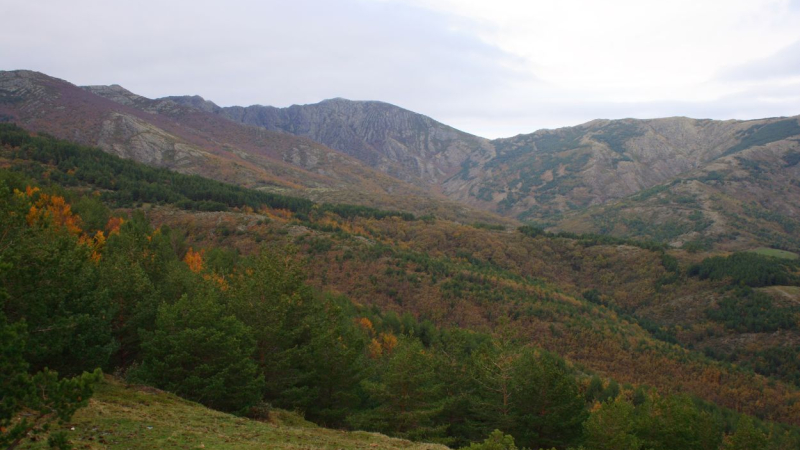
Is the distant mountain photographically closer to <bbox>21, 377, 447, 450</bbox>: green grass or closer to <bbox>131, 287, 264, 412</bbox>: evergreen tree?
<bbox>131, 287, 264, 412</bbox>: evergreen tree

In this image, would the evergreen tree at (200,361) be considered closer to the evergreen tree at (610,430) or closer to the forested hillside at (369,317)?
the forested hillside at (369,317)

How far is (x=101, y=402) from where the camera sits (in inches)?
635

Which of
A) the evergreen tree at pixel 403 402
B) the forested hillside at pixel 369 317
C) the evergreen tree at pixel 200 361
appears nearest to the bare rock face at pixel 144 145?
the forested hillside at pixel 369 317

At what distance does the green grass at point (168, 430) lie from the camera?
43.4 ft

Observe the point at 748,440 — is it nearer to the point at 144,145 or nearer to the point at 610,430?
the point at 610,430

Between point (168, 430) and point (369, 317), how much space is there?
47976 millimetres

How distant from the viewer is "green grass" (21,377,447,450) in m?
13.2

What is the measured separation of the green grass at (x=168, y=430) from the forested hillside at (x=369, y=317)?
126 centimetres

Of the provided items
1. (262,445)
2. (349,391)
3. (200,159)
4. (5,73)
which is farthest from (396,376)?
(5,73)

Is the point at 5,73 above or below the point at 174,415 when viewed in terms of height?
above

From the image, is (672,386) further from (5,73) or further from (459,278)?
(5,73)

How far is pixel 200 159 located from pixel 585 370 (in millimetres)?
163885

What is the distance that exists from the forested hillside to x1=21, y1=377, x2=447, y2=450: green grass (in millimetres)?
1257

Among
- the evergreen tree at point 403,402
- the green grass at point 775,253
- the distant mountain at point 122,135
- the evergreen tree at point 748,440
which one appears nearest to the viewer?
the evergreen tree at point 403,402
